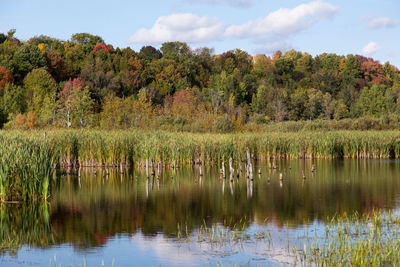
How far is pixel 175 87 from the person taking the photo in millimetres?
72000

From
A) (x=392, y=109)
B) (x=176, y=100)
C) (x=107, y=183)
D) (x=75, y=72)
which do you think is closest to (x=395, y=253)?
(x=107, y=183)

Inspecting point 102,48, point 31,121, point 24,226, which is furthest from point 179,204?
point 102,48

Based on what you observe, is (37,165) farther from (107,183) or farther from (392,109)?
(392,109)

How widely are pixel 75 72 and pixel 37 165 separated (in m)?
54.3

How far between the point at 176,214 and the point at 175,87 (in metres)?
58.4

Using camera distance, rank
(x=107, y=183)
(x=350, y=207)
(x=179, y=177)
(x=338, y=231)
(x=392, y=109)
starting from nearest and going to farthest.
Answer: (x=338, y=231), (x=350, y=207), (x=107, y=183), (x=179, y=177), (x=392, y=109)

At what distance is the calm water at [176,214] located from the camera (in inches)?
396

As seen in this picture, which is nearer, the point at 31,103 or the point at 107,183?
the point at 107,183

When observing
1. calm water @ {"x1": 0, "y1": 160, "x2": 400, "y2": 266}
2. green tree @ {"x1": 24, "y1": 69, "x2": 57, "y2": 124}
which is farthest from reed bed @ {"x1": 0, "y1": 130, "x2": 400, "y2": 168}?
green tree @ {"x1": 24, "y1": 69, "x2": 57, "y2": 124}

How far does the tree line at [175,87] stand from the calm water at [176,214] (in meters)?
17.8

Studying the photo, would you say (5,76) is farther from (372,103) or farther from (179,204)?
(372,103)

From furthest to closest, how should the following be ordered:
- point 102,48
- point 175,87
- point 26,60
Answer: point 102,48, point 175,87, point 26,60

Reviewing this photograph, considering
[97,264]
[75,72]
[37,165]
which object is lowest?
[97,264]

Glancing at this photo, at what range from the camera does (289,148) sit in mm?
30453
